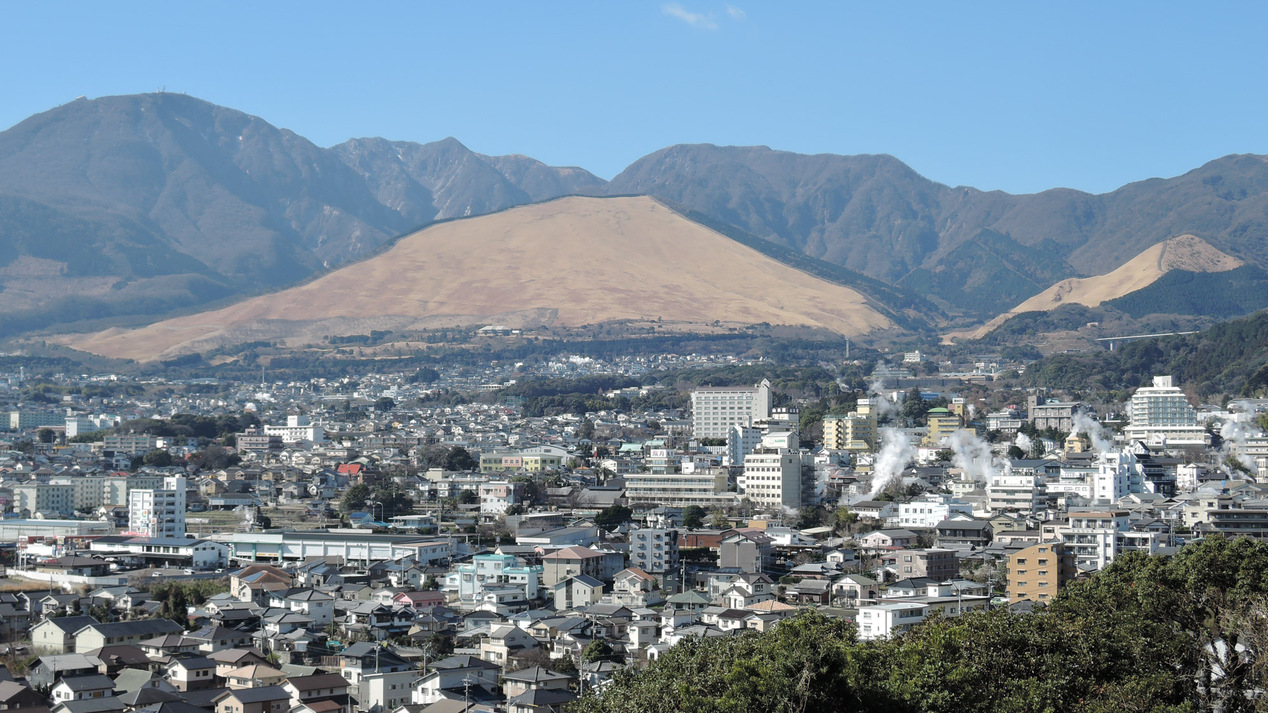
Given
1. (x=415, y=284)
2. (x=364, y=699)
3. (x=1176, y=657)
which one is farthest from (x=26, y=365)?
(x=1176, y=657)

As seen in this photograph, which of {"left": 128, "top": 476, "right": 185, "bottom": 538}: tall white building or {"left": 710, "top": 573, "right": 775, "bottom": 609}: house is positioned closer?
{"left": 710, "top": 573, "right": 775, "bottom": 609}: house

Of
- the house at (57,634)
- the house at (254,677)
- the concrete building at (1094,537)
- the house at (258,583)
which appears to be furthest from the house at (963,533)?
the house at (57,634)

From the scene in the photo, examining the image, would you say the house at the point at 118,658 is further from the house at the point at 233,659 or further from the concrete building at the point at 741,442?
the concrete building at the point at 741,442

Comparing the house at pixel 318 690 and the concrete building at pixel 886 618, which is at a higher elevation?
the concrete building at pixel 886 618

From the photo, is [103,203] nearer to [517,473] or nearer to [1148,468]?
[517,473]

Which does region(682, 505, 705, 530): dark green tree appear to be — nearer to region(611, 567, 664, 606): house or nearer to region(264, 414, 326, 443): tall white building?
region(611, 567, 664, 606): house

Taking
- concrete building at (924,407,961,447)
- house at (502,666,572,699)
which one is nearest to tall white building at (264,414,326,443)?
concrete building at (924,407,961,447)
